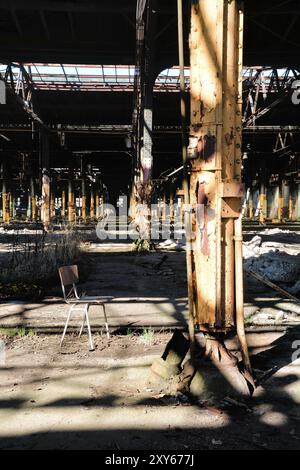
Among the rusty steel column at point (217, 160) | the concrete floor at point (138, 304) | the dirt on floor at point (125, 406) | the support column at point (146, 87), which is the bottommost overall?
the dirt on floor at point (125, 406)

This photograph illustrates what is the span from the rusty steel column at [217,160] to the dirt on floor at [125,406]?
540 millimetres

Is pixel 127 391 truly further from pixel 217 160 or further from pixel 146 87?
pixel 146 87

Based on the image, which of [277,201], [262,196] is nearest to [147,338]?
[262,196]

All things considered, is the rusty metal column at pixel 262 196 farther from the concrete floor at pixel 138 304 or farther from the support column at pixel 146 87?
the concrete floor at pixel 138 304

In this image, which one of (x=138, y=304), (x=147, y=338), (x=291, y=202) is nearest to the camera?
(x=147, y=338)

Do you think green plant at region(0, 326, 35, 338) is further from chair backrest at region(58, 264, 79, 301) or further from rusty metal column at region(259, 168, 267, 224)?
rusty metal column at region(259, 168, 267, 224)

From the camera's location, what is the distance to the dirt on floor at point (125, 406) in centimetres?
299

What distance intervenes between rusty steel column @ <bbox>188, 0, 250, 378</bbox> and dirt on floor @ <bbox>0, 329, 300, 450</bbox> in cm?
54

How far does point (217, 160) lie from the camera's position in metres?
3.77

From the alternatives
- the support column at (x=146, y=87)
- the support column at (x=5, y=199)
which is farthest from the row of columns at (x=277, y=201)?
the support column at (x=5, y=199)

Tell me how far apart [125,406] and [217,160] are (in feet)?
6.92

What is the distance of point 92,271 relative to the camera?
34.0 feet

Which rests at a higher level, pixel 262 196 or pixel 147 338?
pixel 262 196

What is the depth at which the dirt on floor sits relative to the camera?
118 inches
